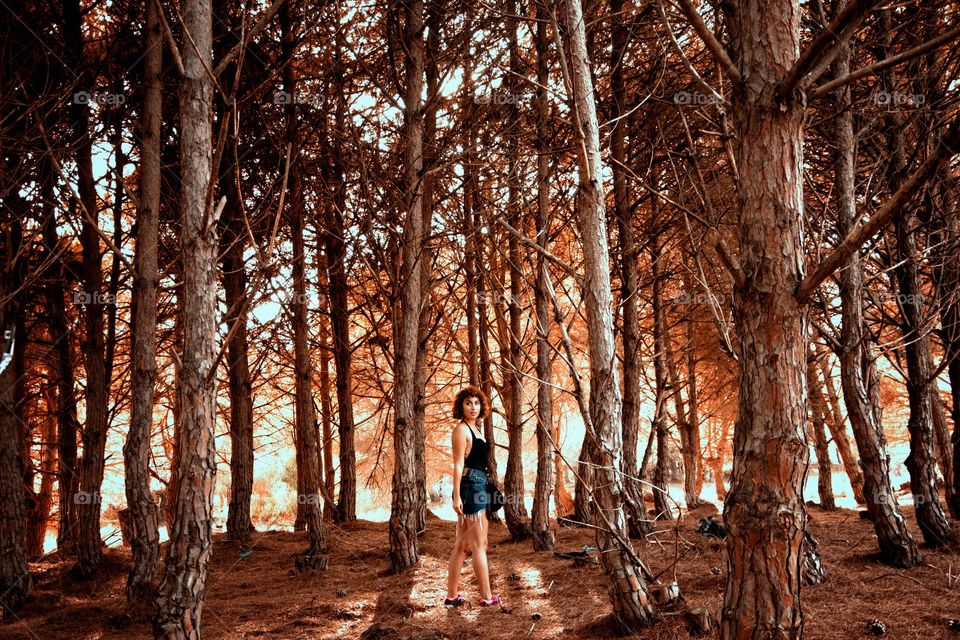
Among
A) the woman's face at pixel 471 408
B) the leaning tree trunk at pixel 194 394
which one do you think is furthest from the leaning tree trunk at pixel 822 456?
the leaning tree trunk at pixel 194 394

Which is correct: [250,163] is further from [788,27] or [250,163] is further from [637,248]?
[788,27]

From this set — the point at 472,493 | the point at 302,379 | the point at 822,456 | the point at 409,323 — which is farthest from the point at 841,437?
the point at 302,379

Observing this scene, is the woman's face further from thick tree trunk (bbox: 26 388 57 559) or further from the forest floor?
thick tree trunk (bbox: 26 388 57 559)

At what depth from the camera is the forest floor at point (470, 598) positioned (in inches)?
174

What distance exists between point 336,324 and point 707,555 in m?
6.89

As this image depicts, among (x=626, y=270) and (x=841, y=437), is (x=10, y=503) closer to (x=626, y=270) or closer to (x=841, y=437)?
(x=626, y=270)

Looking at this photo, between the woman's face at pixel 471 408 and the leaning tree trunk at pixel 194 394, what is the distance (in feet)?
8.03

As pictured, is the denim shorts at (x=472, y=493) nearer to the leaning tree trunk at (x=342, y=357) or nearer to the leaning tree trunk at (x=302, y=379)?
the leaning tree trunk at (x=302, y=379)

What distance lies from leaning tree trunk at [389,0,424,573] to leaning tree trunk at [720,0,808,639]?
5.19 metres

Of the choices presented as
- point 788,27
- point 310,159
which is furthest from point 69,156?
point 788,27

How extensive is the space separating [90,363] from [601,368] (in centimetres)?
642

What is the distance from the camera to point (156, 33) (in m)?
6.74

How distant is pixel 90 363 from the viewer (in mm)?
7785

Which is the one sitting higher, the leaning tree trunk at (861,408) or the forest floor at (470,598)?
the leaning tree trunk at (861,408)
